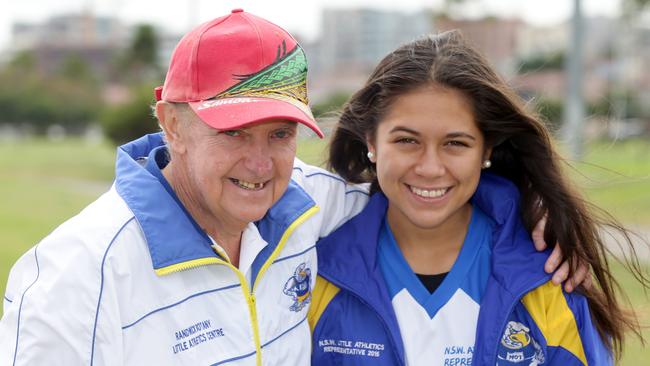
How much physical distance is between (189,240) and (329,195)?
0.88 m

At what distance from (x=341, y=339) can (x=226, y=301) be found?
55cm

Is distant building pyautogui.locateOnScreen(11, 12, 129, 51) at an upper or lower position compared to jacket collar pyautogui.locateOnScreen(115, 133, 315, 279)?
lower

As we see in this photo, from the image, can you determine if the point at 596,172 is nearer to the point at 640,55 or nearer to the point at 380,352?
the point at 380,352

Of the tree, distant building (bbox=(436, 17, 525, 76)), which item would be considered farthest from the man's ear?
the tree

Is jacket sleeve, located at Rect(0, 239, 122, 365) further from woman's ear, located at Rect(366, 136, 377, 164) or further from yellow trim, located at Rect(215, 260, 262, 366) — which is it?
woman's ear, located at Rect(366, 136, 377, 164)

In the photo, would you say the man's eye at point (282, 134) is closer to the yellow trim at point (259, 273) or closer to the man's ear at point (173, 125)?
the man's ear at point (173, 125)

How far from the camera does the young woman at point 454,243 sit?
9.04ft

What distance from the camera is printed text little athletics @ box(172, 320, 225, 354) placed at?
92.7 inches

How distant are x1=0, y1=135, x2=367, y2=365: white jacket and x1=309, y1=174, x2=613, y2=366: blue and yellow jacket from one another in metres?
0.11

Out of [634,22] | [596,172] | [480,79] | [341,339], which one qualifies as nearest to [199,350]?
[341,339]

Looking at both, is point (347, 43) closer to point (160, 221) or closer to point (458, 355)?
point (458, 355)

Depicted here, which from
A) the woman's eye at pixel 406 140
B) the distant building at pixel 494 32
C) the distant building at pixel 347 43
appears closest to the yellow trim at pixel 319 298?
the woman's eye at pixel 406 140

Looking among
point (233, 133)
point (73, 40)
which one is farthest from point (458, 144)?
point (73, 40)

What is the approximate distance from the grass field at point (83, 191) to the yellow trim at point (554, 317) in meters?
0.62
